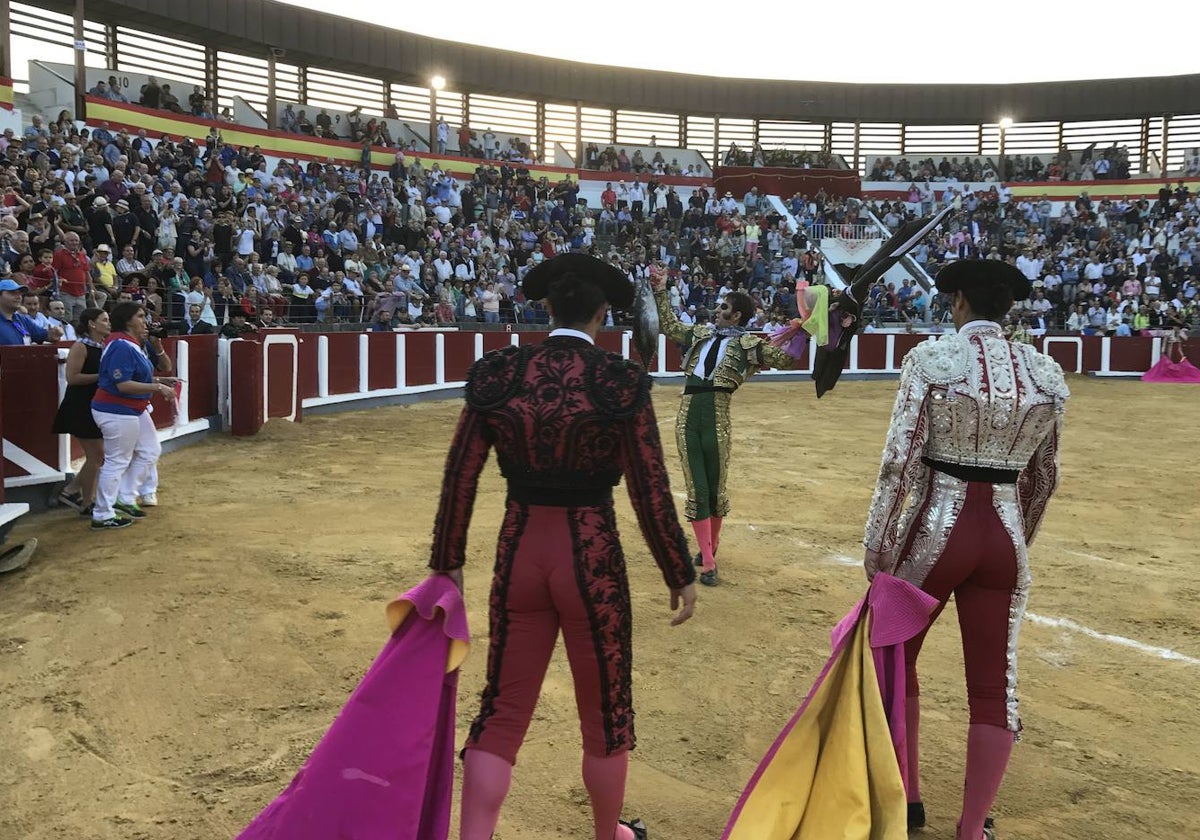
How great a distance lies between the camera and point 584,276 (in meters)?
2.18

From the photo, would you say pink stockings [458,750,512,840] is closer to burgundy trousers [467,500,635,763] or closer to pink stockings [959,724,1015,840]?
burgundy trousers [467,500,635,763]

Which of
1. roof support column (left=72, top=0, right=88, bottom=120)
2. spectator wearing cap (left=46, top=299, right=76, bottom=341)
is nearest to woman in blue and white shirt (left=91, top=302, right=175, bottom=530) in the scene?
spectator wearing cap (left=46, top=299, right=76, bottom=341)

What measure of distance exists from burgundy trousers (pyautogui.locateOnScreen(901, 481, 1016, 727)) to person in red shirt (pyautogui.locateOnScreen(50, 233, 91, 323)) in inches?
321

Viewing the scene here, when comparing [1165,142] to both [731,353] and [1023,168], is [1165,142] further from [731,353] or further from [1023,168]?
[731,353]

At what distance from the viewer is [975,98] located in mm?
27906

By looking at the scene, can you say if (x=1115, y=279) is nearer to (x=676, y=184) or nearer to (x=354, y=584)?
(x=676, y=184)

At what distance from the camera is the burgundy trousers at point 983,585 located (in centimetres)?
237

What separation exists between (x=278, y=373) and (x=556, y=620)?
8.65 metres

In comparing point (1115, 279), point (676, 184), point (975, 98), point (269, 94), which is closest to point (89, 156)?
point (269, 94)

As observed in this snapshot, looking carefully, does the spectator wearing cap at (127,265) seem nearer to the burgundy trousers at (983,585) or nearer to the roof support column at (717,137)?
the burgundy trousers at (983,585)

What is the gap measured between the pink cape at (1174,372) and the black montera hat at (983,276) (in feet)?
62.9

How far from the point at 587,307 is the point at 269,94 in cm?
1919

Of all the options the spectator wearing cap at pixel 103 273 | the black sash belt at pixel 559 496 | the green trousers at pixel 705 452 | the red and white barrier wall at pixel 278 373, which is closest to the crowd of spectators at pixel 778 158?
the red and white barrier wall at pixel 278 373

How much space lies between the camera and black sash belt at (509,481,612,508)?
211 cm
